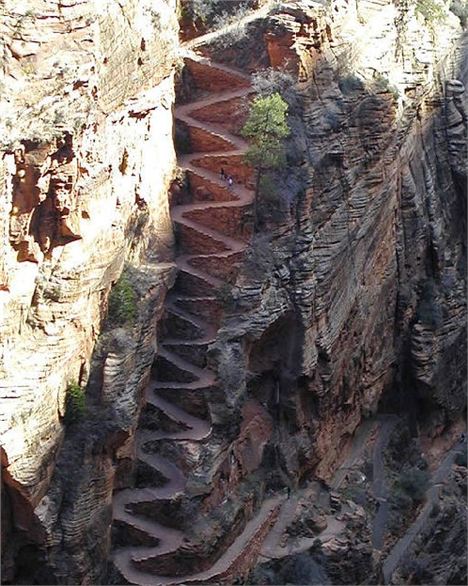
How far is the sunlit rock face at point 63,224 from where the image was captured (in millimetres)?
20438

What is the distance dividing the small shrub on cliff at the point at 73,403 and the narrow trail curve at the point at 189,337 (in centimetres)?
243

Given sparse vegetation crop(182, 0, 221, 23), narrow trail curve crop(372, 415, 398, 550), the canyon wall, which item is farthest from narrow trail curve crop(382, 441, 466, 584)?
sparse vegetation crop(182, 0, 221, 23)

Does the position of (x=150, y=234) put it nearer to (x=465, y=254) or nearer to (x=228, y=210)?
(x=228, y=210)

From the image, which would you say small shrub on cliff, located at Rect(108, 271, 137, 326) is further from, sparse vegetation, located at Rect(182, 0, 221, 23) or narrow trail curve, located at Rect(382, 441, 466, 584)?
narrow trail curve, located at Rect(382, 441, 466, 584)

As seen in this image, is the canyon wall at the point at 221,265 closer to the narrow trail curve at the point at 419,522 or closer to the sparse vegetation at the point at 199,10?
the sparse vegetation at the point at 199,10

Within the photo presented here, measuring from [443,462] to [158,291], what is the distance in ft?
38.9

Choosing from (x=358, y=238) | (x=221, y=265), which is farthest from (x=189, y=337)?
(x=358, y=238)

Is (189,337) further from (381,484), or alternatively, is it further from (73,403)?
(381,484)

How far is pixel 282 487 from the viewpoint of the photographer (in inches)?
1065

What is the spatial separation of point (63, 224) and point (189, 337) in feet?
16.7

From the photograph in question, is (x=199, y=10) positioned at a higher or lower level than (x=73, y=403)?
higher

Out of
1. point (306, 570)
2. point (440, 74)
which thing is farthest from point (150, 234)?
point (440, 74)

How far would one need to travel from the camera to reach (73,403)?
2238cm

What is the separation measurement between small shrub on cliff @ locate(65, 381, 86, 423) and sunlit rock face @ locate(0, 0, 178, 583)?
187 millimetres
